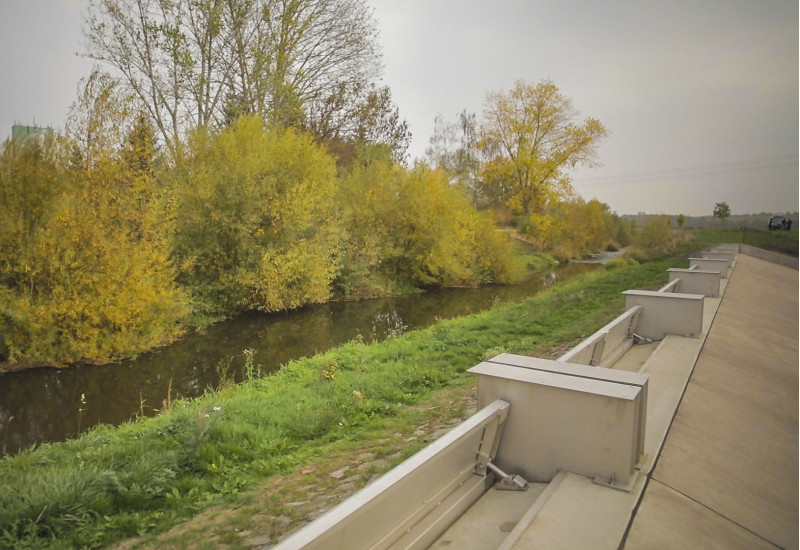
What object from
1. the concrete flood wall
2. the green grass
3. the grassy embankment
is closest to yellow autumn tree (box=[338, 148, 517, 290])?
the green grass

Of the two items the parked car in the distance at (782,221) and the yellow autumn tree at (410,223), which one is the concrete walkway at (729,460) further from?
the yellow autumn tree at (410,223)

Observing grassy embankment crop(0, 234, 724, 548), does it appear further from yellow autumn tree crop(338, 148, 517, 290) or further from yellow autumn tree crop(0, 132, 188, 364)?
yellow autumn tree crop(338, 148, 517, 290)

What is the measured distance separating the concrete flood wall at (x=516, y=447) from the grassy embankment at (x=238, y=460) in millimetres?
1382

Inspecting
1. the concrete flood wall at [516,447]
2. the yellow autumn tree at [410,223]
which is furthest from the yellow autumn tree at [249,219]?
the concrete flood wall at [516,447]

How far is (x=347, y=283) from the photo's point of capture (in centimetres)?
2017

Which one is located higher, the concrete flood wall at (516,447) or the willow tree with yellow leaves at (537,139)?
the willow tree with yellow leaves at (537,139)

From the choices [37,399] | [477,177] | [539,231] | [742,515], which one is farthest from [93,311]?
[477,177]

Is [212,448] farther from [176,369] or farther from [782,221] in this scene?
[782,221]

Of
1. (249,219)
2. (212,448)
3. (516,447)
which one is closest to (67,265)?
(249,219)

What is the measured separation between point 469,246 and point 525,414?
2219 cm

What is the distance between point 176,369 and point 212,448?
258 inches

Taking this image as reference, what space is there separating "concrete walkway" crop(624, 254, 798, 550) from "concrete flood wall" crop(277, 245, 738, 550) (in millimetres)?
279

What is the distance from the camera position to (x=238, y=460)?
4.61 m

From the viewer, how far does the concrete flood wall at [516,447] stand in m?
2.26
